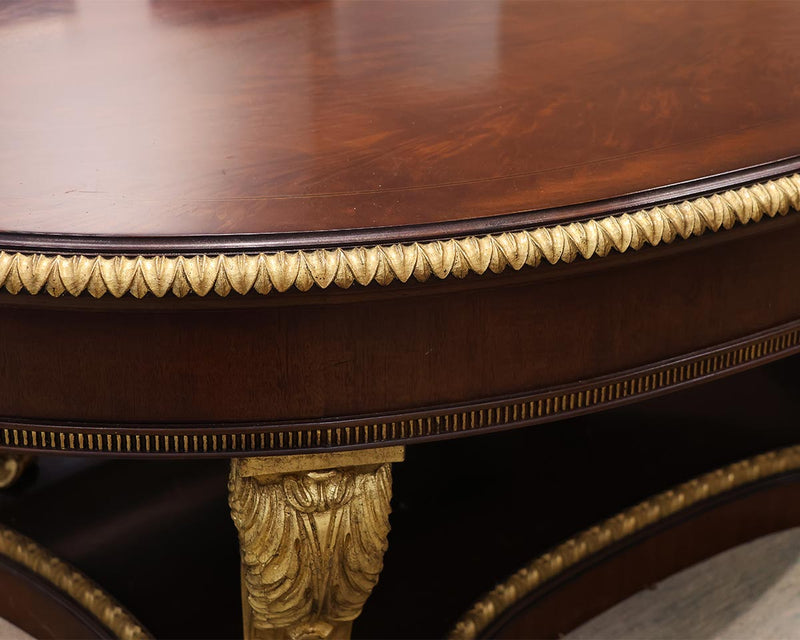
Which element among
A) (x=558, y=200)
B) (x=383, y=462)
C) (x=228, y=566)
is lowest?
(x=228, y=566)

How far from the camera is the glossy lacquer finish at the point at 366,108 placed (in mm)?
563

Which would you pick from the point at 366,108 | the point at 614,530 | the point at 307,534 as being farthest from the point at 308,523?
the point at 614,530

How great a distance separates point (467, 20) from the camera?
92 centimetres

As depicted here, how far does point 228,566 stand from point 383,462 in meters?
0.37

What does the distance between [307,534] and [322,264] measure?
18 cm

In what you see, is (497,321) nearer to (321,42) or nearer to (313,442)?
(313,442)

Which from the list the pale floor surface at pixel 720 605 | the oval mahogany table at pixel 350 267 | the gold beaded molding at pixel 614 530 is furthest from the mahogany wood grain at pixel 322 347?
the pale floor surface at pixel 720 605

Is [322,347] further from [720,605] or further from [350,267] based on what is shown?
[720,605]

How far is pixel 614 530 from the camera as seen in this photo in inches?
36.7

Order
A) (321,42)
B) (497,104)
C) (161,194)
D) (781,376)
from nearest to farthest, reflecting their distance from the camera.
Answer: (161,194) → (497,104) → (321,42) → (781,376)

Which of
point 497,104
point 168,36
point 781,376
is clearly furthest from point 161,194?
point 781,376

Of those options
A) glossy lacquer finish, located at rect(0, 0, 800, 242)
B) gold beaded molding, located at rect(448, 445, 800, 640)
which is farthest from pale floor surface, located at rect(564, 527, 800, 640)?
glossy lacquer finish, located at rect(0, 0, 800, 242)

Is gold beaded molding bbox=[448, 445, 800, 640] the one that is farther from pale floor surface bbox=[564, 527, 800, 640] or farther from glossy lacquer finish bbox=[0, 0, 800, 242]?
glossy lacquer finish bbox=[0, 0, 800, 242]

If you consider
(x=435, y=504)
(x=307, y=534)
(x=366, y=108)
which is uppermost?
(x=366, y=108)
